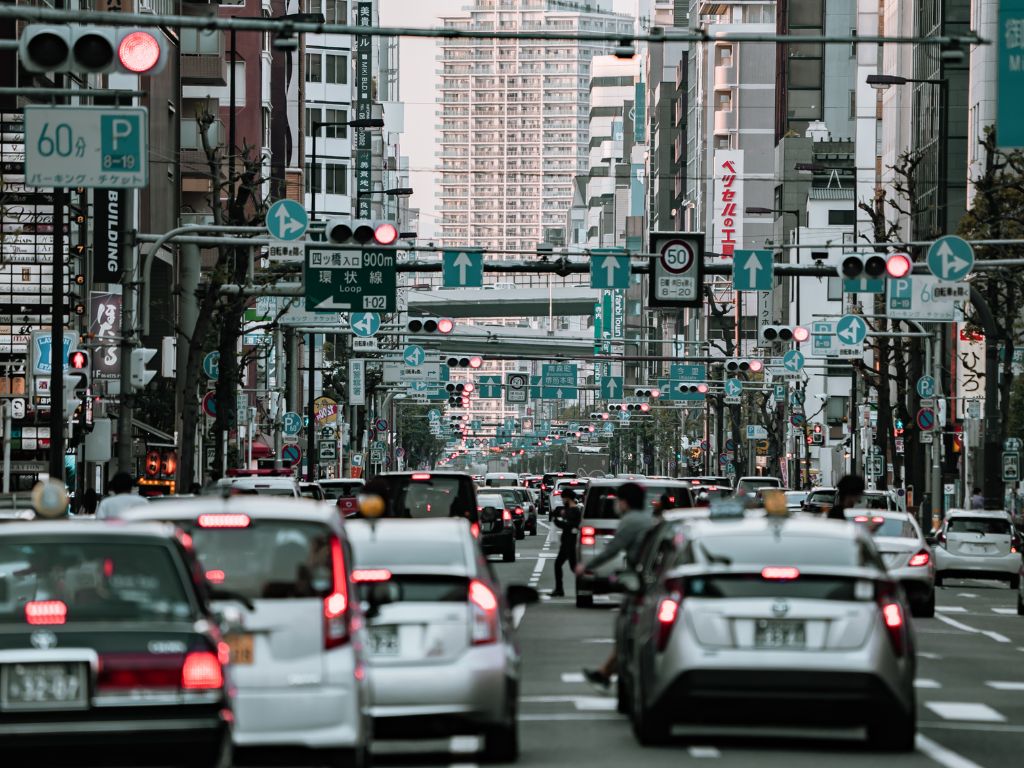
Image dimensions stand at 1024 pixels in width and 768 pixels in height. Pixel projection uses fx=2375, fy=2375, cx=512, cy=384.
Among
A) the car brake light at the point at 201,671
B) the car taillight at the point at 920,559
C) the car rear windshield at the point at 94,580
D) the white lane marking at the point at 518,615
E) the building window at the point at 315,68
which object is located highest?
the building window at the point at 315,68

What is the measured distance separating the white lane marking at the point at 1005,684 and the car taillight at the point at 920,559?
9.44m

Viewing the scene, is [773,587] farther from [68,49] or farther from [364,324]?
[364,324]

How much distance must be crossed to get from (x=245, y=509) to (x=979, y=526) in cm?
3434

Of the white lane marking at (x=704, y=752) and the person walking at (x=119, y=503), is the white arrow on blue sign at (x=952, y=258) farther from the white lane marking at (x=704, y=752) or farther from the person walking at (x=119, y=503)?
the white lane marking at (x=704, y=752)

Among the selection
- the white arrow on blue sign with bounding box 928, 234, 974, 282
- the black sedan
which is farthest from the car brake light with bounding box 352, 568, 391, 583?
the white arrow on blue sign with bounding box 928, 234, 974, 282

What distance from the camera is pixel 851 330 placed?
6412 centimetres

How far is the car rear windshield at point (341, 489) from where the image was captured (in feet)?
170

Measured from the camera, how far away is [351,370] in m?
95.7

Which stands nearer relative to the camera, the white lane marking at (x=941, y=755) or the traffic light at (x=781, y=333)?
the white lane marking at (x=941, y=755)

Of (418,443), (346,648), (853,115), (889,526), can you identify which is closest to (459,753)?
(346,648)

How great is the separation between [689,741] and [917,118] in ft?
280

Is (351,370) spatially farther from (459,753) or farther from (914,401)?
(459,753)

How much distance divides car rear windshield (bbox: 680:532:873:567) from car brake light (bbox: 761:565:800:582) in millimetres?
99

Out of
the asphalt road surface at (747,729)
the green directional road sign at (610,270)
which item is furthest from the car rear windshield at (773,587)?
the green directional road sign at (610,270)
